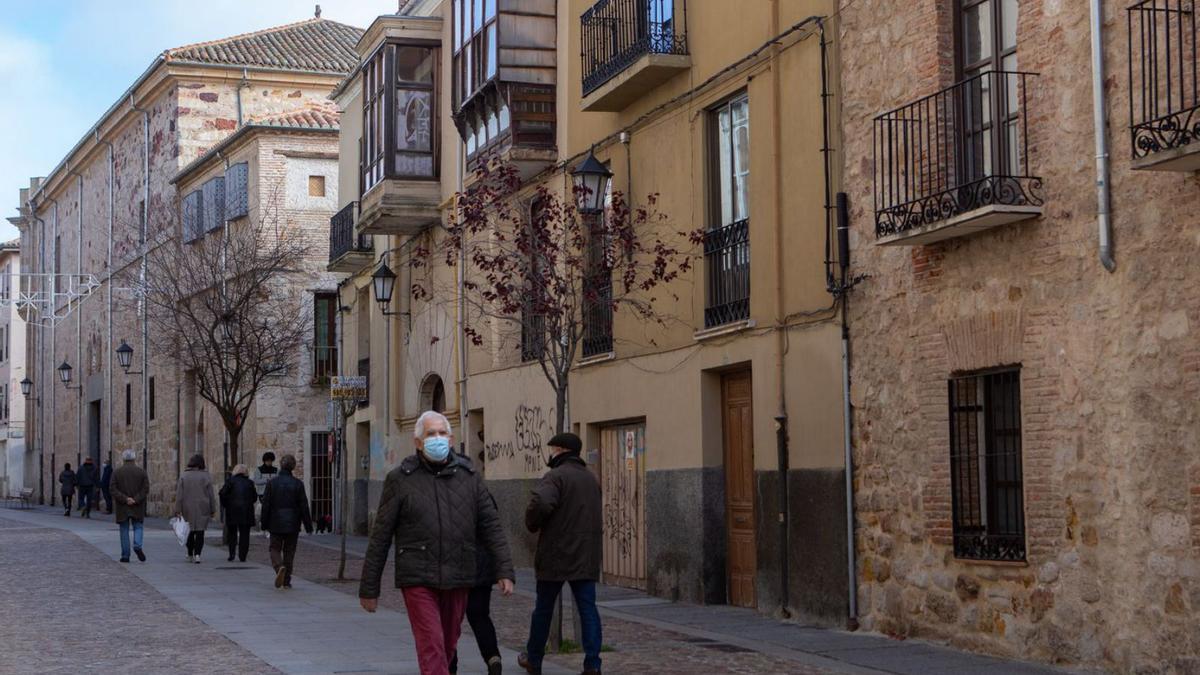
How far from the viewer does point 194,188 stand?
143 feet

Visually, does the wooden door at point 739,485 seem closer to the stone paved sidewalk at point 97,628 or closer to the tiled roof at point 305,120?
the stone paved sidewalk at point 97,628

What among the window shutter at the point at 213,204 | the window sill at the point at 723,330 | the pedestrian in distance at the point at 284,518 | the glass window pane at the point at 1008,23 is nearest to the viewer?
the glass window pane at the point at 1008,23

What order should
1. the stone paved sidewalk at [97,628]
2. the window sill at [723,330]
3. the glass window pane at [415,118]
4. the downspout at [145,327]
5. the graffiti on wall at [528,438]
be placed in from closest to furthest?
the stone paved sidewalk at [97,628] < the window sill at [723,330] < the graffiti on wall at [528,438] < the glass window pane at [415,118] < the downspout at [145,327]

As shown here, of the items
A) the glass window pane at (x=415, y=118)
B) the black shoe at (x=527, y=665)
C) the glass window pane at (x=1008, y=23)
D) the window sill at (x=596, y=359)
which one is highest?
the glass window pane at (x=415, y=118)

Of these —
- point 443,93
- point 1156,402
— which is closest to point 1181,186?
point 1156,402

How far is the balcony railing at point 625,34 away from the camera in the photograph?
59.9ft

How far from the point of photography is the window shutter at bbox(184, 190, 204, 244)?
4112 cm

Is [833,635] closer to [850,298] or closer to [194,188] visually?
[850,298]

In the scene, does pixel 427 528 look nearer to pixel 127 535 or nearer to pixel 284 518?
pixel 284 518

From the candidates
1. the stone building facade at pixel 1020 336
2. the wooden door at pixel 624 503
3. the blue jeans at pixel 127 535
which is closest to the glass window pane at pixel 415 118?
the blue jeans at pixel 127 535

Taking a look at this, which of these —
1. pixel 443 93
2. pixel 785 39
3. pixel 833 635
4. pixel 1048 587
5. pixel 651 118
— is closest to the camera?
pixel 1048 587

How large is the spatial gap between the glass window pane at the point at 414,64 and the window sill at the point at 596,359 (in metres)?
8.31

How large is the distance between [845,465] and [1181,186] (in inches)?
189

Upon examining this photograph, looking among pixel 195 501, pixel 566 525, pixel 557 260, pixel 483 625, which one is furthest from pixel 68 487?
pixel 483 625
